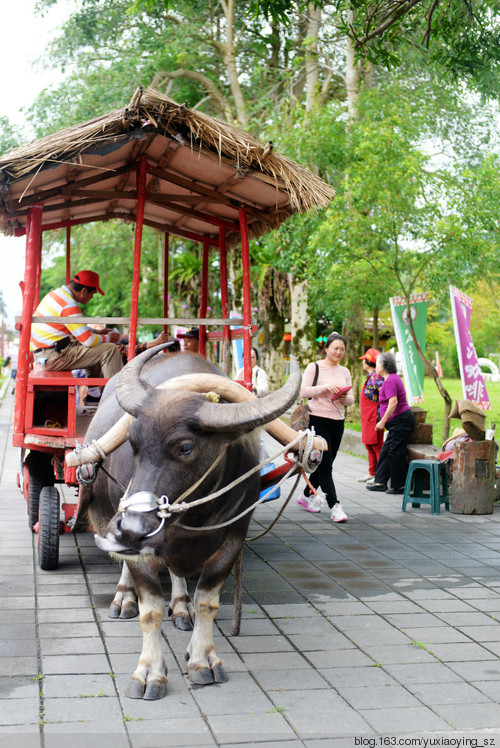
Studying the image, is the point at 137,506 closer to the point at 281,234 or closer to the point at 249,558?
the point at 249,558

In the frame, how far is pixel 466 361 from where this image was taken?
967cm

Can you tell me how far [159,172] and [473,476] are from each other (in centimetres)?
459

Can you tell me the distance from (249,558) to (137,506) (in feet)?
9.89

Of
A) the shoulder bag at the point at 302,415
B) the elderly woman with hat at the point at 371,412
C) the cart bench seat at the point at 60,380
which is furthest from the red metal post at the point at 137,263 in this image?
the elderly woman with hat at the point at 371,412

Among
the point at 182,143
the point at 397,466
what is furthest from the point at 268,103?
the point at 182,143

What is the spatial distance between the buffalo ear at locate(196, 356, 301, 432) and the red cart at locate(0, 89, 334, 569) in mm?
1950

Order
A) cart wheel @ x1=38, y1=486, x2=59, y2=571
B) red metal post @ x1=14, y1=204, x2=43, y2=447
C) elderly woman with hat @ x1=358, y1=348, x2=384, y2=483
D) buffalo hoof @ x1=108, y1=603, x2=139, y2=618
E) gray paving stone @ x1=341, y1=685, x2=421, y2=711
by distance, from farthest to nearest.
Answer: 1. elderly woman with hat @ x1=358, y1=348, x2=384, y2=483
2. red metal post @ x1=14, y1=204, x2=43, y2=447
3. cart wheel @ x1=38, y1=486, x2=59, y2=571
4. buffalo hoof @ x1=108, y1=603, x2=139, y2=618
5. gray paving stone @ x1=341, y1=685, x2=421, y2=711

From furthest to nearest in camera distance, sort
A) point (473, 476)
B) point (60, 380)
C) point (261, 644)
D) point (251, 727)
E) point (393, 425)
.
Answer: point (393, 425)
point (473, 476)
point (60, 380)
point (261, 644)
point (251, 727)

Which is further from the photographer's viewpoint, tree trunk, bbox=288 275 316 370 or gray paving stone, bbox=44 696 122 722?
tree trunk, bbox=288 275 316 370

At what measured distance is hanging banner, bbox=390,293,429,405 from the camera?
11164 mm

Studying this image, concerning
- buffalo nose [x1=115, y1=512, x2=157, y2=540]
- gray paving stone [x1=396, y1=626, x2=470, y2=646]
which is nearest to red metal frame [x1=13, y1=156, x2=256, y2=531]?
buffalo nose [x1=115, y1=512, x2=157, y2=540]

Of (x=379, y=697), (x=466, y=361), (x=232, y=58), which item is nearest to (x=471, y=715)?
(x=379, y=697)

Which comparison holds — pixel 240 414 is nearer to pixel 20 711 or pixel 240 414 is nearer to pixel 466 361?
pixel 20 711

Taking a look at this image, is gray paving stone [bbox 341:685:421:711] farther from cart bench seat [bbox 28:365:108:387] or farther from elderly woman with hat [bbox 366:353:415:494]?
elderly woman with hat [bbox 366:353:415:494]
